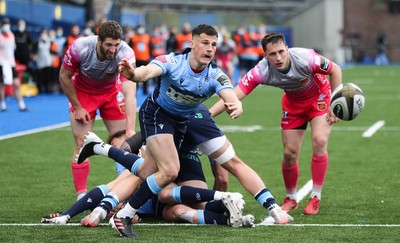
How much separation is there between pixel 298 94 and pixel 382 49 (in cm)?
5172

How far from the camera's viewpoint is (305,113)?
10.4 m

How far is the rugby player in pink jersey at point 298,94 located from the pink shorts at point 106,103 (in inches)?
58.9

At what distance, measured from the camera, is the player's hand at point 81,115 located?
34.1 feet

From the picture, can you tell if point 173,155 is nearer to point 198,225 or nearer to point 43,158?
point 198,225

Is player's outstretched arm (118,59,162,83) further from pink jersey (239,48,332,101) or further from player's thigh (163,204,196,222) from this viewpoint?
pink jersey (239,48,332,101)

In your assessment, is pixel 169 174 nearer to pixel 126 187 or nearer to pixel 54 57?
pixel 126 187

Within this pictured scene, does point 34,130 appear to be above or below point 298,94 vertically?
below

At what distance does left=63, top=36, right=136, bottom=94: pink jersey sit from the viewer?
10203 mm

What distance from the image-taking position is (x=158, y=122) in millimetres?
8898

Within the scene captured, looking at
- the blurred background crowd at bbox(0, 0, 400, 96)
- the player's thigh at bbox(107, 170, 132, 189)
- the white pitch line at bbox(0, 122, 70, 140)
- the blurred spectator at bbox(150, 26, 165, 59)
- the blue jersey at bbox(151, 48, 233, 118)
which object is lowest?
the blurred background crowd at bbox(0, 0, 400, 96)

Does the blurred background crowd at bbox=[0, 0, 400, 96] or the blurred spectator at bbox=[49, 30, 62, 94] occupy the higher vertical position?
the blurred spectator at bbox=[49, 30, 62, 94]

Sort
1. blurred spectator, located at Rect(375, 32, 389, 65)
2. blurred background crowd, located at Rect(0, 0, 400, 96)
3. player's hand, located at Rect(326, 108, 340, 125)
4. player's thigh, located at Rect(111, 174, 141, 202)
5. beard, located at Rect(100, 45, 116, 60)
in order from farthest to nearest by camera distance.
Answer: blurred spectator, located at Rect(375, 32, 389, 65) < blurred background crowd, located at Rect(0, 0, 400, 96) < beard, located at Rect(100, 45, 116, 60) < player's hand, located at Rect(326, 108, 340, 125) < player's thigh, located at Rect(111, 174, 141, 202)

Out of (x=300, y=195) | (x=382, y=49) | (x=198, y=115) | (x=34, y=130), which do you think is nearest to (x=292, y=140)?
(x=300, y=195)

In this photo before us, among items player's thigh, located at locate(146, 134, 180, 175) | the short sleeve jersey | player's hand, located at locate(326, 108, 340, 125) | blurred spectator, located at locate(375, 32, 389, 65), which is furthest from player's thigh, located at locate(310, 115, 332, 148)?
blurred spectator, located at locate(375, 32, 389, 65)
